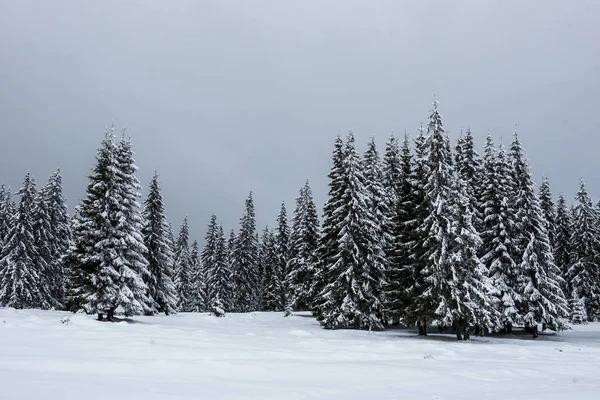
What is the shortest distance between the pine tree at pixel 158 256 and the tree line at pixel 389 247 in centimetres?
15

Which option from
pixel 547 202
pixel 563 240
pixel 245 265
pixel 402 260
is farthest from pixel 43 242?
pixel 563 240

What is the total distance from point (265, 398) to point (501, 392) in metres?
6.19

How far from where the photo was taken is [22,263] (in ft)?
155

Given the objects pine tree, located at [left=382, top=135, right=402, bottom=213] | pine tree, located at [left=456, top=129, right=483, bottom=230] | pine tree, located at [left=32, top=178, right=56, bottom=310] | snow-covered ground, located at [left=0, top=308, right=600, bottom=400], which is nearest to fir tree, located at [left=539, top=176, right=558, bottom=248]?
pine tree, located at [left=456, top=129, right=483, bottom=230]

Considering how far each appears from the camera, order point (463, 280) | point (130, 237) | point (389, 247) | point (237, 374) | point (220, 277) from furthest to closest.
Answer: point (220, 277) → point (389, 247) → point (130, 237) → point (463, 280) → point (237, 374)

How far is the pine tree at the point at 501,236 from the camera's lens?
3697 centimetres

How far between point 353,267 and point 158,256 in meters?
22.7

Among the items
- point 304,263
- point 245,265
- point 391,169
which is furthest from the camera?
point 245,265

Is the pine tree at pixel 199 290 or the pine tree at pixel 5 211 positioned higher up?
the pine tree at pixel 5 211

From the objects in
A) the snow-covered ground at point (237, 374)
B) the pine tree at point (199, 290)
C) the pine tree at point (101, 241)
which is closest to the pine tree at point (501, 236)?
the snow-covered ground at point (237, 374)

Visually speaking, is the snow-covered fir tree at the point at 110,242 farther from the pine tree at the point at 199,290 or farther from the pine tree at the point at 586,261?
the pine tree at the point at 586,261

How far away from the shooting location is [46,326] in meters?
19.5

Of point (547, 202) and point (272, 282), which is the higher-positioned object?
point (547, 202)

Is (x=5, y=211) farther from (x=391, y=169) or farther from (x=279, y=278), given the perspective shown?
(x=391, y=169)
